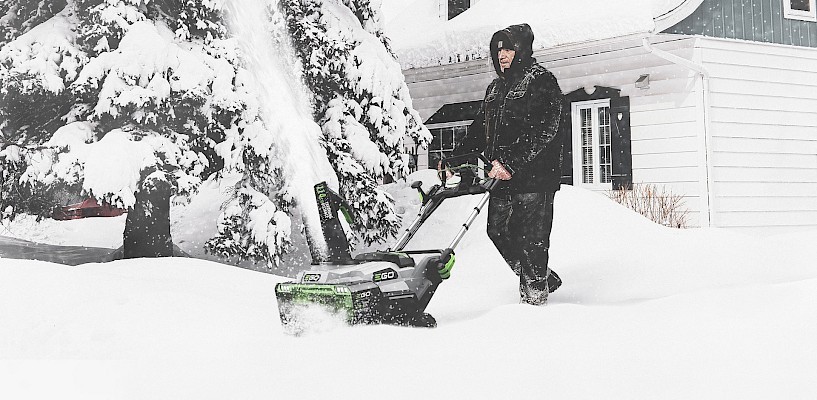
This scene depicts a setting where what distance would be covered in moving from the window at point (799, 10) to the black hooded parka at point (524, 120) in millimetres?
2981

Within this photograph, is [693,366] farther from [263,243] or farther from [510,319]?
[263,243]

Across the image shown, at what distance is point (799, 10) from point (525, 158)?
3395 millimetres

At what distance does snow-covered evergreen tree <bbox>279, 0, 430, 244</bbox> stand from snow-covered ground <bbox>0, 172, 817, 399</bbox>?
994 millimetres

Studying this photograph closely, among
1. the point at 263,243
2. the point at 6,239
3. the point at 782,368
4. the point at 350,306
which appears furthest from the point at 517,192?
the point at 6,239

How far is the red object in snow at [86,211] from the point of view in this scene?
439cm

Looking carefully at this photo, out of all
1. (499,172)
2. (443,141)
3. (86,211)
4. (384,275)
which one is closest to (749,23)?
(443,141)

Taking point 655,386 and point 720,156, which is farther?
point 720,156

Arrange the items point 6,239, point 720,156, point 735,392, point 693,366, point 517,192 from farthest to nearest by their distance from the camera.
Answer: point 6,239
point 720,156
point 517,192
point 693,366
point 735,392

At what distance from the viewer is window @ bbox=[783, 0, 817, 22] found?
4977 mm

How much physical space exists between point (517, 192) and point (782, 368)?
3.86ft

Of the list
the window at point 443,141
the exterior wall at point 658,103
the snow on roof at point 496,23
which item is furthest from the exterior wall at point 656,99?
the window at point 443,141

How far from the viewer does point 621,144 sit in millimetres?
4781

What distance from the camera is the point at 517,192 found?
9.49ft

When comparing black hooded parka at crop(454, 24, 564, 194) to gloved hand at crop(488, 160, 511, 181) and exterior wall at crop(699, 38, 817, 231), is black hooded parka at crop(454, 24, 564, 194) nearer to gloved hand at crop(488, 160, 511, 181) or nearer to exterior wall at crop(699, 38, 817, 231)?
gloved hand at crop(488, 160, 511, 181)
